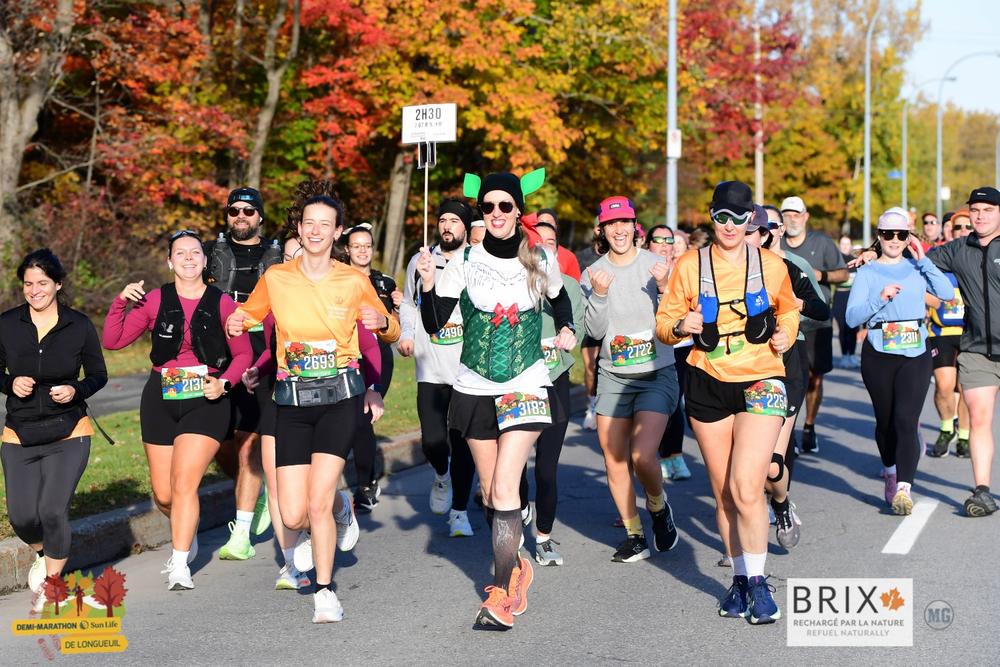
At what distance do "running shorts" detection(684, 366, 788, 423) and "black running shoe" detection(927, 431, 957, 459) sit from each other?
585 cm

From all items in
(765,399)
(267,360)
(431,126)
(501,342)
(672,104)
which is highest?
(672,104)

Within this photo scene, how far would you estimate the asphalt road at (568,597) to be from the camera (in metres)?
5.74

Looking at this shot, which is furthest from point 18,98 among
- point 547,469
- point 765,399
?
point 765,399

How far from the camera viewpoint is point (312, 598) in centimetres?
689

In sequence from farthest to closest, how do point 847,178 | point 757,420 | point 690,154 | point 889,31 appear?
point 889,31
point 847,178
point 690,154
point 757,420

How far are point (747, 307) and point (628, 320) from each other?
59.6 inches

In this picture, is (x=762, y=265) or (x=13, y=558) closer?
(x=762, y=265)

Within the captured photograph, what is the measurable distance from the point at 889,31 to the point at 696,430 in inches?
2676

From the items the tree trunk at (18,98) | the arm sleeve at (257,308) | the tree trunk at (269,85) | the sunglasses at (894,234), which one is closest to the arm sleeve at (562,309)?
the arm sleeve at (257,308)

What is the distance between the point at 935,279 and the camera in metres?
9.16

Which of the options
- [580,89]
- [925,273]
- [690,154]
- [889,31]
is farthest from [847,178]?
[925,273]

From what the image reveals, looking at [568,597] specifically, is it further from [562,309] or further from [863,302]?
[863,302]

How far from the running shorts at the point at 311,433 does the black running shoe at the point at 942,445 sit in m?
6.79

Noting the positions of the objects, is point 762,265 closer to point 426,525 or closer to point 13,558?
point 426,525
